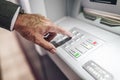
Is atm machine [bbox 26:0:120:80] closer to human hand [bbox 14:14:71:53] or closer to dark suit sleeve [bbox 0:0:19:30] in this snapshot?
human hand [bbox 14:14:71:53]

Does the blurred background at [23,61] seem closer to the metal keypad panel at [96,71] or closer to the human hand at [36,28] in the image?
the human hand at [36,28]

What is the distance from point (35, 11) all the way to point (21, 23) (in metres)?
0.31

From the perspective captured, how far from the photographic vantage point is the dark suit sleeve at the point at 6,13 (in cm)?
67

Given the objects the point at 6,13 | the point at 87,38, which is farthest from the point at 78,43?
the point at 6,13

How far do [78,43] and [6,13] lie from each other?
1.29 feet

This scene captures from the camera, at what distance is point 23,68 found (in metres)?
1.49

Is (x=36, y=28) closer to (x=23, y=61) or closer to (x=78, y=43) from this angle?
(x=78, y=43)

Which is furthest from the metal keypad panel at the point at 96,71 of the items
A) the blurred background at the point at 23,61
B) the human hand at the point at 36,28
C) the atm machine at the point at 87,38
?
the blurred background at the point at 23,61

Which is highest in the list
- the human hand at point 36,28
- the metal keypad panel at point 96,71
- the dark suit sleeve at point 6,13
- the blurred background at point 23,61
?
the dark suit sleeve at point 6,13

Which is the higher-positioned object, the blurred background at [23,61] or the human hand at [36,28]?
the human hand at [36,28]

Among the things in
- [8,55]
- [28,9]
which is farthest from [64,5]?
[8,55]

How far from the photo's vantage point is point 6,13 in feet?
2.22

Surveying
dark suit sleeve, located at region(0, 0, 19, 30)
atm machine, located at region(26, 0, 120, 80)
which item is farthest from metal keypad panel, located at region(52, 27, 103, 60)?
dark suit sleeve, located at region(0, 0, 19, 30)

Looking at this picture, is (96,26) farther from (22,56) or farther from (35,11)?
(22,56)
